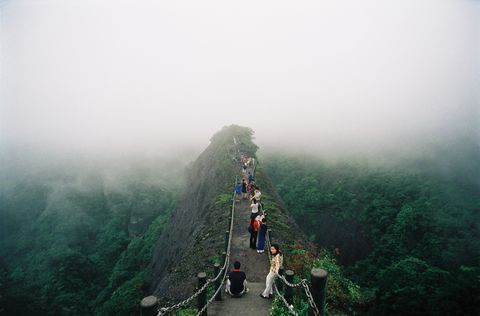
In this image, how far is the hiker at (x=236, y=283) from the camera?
9.05 metres

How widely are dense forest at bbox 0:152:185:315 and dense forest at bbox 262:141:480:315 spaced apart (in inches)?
898

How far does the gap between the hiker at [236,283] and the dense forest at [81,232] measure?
2056cm

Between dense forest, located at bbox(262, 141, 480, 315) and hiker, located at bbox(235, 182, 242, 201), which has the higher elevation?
hiker, located at bbox(235, 182, 242, 201)

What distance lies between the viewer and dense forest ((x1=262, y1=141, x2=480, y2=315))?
22688 mm

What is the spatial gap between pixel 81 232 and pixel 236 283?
69.8 meters

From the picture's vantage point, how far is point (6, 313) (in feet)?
163

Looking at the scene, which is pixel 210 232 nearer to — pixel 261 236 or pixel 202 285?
pixel 261 236

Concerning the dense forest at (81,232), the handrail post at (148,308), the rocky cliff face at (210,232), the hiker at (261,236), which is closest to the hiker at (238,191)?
the rocky cliff face at (210,232)

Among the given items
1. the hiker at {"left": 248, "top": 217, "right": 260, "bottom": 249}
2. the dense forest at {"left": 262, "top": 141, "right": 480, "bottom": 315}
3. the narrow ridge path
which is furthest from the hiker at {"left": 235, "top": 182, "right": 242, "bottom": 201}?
the dense forest at {"left": 262, "top": 141, "right": 480, "bottom": 315}

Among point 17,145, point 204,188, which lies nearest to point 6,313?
point 204,188

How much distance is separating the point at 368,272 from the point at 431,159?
2749cm

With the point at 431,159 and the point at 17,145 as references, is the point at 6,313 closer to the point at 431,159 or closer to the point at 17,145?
the point at 431,159

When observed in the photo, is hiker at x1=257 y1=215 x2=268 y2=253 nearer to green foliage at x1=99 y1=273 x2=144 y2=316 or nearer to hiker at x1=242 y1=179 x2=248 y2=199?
hiker at x1=242 y1=179 x2=248 y2=199

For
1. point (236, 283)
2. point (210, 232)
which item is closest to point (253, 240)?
point (210, 232)
